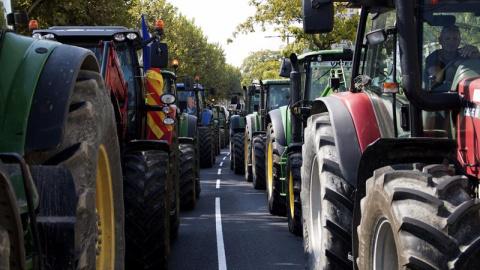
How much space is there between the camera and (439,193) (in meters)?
3.37

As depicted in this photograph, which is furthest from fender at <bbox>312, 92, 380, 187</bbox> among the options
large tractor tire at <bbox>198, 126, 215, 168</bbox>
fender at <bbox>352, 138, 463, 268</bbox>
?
large tractor tire at <bbox>198, 126, 215, 168</bbox>

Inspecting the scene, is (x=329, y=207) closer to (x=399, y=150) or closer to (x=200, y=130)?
(x=399, y=150)

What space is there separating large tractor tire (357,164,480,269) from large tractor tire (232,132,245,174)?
15.0 metres

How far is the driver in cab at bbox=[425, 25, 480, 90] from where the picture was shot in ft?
14.9

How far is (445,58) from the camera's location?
4574mm

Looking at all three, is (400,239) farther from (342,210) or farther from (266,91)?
(266,91)

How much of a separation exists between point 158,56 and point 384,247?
4.77 meters

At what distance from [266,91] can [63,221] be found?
13.7 metres

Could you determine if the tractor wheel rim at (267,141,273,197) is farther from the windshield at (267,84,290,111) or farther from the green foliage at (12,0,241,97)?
the green foliage at (12,0,241,97)

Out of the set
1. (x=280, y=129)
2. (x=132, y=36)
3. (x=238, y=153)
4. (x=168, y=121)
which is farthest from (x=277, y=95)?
(x=132, y=36)

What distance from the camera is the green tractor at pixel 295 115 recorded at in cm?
1035

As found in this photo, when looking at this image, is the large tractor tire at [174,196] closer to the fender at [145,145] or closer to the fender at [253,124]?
the fender at [145,145]

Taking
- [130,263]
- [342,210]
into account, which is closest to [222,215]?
[130,263]

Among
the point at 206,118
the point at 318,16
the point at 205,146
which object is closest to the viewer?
the point at 318,16
